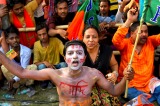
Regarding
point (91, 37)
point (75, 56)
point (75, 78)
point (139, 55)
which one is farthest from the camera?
point (139, 55)

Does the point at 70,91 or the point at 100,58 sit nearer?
the point at 70,91

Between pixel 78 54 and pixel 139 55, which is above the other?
pixel 78 54

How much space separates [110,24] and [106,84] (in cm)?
174

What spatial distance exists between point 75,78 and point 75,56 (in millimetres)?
346

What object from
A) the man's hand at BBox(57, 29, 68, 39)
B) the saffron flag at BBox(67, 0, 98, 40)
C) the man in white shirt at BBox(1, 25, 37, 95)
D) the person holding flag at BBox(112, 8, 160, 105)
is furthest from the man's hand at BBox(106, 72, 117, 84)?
the man in white shirt at BBox(1, 25, 37, 95)

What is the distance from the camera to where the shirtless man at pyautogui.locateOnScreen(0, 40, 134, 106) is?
474 cm

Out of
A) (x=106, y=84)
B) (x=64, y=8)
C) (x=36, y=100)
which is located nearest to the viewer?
(x=106, y=84)

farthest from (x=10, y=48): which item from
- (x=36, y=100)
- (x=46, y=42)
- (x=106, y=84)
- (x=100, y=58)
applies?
(x=106, y=84)

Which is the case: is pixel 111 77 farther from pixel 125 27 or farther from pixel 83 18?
pixel 83 18

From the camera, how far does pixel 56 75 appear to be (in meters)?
4.87

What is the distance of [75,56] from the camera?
15.5 feet

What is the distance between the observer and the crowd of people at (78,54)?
481 centimetres

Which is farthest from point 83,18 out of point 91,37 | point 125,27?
point 125,27

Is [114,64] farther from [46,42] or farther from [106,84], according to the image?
[46,42]
